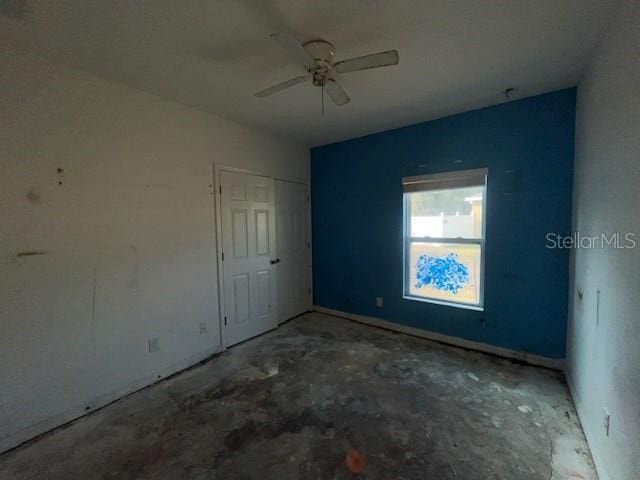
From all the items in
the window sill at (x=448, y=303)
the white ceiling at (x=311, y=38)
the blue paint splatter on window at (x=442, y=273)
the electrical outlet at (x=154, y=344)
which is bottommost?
the electrical outlet at (x=154, y=344)

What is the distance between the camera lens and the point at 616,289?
55.4 inches

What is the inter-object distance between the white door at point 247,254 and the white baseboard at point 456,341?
1.13 m

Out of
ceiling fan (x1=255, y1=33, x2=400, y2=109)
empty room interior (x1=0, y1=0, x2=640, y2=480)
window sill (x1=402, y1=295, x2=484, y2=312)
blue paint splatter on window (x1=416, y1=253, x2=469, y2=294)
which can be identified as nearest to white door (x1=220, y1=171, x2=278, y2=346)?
empty room interior (x1=0, y1=0, x2=640, y2=480)

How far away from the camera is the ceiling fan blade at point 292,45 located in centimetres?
140

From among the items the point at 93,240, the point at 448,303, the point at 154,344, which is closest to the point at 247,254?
the point at 154,344

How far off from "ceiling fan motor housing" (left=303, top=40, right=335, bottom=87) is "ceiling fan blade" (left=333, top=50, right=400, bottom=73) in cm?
12

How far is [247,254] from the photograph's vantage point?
133 inches

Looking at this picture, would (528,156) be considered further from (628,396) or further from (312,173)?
(312,173)

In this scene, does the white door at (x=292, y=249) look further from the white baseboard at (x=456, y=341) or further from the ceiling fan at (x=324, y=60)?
the ceiling fan at (x=324, y=60)

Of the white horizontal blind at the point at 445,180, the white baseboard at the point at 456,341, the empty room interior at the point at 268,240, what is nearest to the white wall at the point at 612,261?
the empty room interior at the point at 268,240

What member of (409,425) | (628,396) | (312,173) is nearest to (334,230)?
(312,173)

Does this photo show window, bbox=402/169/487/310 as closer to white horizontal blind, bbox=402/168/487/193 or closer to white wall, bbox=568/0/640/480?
white horizontal blind, bbox=402/168/487/193

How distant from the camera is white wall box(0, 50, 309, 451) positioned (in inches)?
70.7

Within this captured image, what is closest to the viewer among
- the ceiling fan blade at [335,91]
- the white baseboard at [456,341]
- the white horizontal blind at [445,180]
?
the ceiling fan blade at [335,91]
